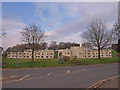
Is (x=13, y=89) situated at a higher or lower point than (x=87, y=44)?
lower

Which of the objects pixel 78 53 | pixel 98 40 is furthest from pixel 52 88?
pixel 78 53

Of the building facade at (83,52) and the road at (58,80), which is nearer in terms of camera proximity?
the road at (58,80)

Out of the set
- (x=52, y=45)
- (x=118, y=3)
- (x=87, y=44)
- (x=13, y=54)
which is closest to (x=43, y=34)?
(x=87, y=44)

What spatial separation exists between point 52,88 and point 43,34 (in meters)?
23.6

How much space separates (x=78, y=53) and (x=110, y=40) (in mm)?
32787

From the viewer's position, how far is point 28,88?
728cm

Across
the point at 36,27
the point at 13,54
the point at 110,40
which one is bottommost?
the point at 13,54

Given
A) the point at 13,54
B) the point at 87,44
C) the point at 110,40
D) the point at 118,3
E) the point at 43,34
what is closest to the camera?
the point at 118,3

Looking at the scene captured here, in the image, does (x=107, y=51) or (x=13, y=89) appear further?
(x=107, y=51)

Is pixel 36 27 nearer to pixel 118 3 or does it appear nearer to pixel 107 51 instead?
pixel 118 3

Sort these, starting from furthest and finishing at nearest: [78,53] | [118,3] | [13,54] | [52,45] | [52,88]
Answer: [52,45], [13,54], [78,53], [118,3], [52,88]

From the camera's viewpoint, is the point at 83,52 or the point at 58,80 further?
the point at 83,52

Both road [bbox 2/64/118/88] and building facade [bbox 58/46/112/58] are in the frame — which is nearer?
Result: road [bbox 2/64/118/88]

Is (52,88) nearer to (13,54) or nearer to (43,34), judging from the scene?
(43,34)
